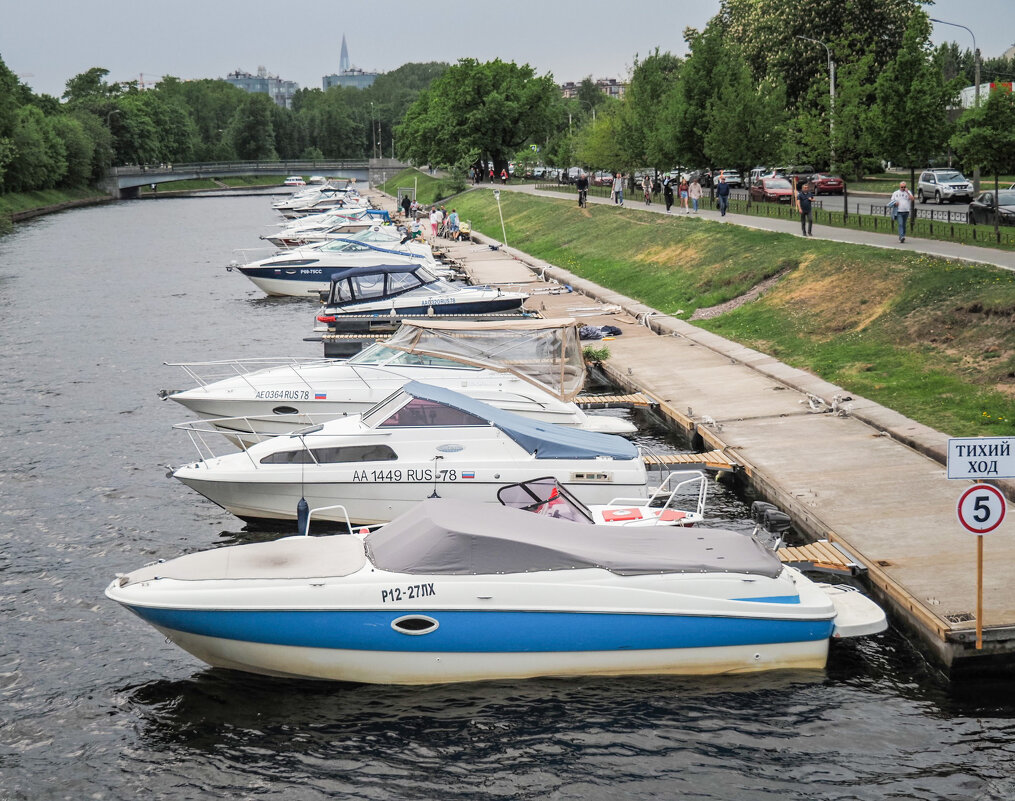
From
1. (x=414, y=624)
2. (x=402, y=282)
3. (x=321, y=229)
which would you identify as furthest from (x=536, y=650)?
(x=321, y=229)

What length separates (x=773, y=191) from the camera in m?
63.6

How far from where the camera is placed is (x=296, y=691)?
43.1 ft

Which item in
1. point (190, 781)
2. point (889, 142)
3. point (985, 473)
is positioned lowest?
point (190, 781)

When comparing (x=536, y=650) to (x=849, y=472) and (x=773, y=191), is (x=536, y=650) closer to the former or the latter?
(x=849, y=472)

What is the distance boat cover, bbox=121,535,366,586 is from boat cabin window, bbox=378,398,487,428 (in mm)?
3963

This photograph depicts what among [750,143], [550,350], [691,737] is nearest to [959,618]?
[691,737]

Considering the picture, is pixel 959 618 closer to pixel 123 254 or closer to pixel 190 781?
pixel 190 781

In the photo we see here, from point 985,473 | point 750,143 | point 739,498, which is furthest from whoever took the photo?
point 750,143

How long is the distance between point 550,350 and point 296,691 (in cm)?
1071

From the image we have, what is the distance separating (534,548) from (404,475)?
4990mm

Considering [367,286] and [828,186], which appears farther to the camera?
[828,186]

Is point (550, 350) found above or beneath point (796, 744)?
above

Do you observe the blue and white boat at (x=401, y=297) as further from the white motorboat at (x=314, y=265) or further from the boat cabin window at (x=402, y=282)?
the white motorboat at (x=314, y=265)

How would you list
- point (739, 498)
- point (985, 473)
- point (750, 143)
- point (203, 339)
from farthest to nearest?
point (750, 143) → point (203, 339) → point (739, 498) → point (985, 473)
